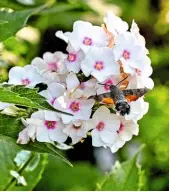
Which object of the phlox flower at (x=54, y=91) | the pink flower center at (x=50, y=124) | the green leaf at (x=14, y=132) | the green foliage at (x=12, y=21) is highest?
Answer: the green foliage at (x=12, y=21)

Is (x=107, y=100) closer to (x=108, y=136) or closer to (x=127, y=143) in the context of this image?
(x=108, y=136)

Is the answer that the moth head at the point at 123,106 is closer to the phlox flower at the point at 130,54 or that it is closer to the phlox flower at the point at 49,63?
the phlox flower at the point at 130,54

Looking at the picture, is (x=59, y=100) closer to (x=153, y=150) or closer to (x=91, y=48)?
(x=91, y=48)

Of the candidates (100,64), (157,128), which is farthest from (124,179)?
(157,128)

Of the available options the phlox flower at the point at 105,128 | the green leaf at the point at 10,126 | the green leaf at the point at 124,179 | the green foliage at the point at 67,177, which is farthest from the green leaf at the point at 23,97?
the green foliage at the point at 67,177

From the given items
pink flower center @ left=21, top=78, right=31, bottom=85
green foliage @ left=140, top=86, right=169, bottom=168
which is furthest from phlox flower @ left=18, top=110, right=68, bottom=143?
green foliage @ left=140, top=86, right=169, bottom=168

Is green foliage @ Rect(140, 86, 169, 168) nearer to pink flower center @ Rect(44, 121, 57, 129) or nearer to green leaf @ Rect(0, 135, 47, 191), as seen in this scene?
green leaf @ Rect(0, 135, 47, 191)

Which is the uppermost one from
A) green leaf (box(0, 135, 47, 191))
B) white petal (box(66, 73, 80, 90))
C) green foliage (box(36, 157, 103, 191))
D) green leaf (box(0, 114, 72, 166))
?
white petal (box(66, 73, 80, 90))

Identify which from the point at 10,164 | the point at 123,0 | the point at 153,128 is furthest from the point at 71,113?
the point at 123,0
